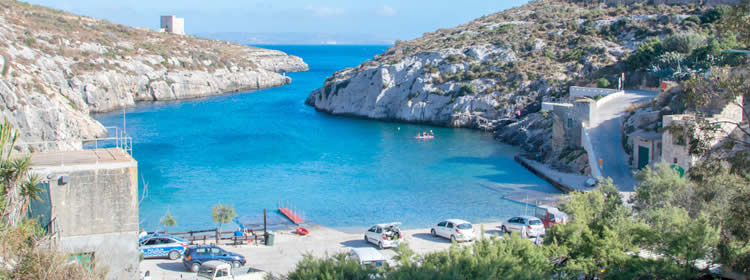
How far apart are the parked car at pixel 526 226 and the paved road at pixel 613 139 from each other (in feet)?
29.3

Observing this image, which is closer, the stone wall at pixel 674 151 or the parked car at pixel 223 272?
the parked car at pixel 223 272

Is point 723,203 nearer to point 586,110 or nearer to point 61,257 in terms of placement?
point 61,257

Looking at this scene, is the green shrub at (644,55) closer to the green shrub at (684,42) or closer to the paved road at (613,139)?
the green shrub at (684,42)

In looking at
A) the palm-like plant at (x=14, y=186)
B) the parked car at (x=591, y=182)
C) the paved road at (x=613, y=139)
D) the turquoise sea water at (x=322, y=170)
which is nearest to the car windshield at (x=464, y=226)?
the turquoise sea water at (x=322, y=170)

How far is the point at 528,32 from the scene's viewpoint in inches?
2955

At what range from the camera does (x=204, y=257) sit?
19.6 metres

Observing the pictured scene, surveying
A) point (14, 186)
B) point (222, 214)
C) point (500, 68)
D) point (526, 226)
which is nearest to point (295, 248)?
point (222, 214)

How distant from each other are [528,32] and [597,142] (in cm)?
4038

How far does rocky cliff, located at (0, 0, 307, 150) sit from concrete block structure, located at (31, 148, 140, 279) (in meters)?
29.2

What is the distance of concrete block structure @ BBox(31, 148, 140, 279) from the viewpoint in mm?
14141

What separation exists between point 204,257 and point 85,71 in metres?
71.1

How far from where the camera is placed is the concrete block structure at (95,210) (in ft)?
46.4

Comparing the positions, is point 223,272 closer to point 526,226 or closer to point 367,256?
point 367,256

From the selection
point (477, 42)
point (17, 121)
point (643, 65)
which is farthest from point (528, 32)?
point (17, 121)
